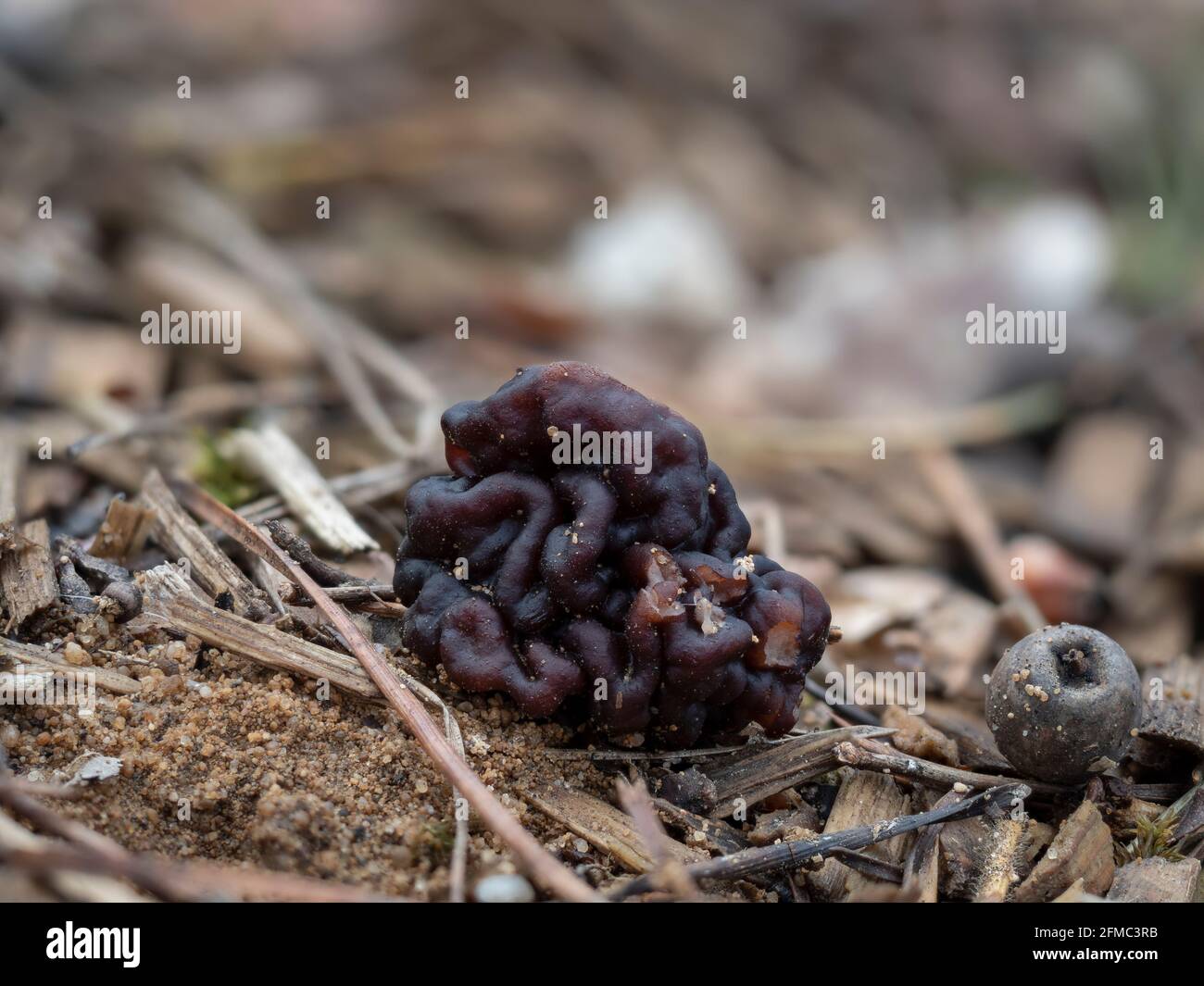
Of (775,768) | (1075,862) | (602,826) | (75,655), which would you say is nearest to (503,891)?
(602,826)

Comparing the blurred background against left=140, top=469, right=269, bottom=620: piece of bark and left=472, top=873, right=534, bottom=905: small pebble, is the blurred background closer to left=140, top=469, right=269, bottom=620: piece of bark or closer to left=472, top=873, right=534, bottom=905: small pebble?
left=140, top=469, right=269, bottom=620: piece of bark

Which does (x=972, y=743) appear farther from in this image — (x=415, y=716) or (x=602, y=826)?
(x=415, y=716)

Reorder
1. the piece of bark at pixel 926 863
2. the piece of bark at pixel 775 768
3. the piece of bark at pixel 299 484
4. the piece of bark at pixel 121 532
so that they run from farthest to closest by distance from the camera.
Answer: the piece of bark at pixel 299 484 < the piece of bark at pixel 121 532 < the piece of bark at pixel 775 768 < the piece of bark at pixel 926 863

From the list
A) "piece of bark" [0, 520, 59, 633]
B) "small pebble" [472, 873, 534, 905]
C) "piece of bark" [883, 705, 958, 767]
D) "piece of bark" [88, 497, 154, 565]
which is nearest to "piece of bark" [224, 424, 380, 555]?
"piece of bark" [88, 497, 154, 565]

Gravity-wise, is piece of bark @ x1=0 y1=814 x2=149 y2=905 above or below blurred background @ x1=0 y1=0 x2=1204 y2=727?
below

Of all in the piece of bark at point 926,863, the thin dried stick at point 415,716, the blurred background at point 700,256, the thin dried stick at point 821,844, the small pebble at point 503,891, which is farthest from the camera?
the blurred background at point 700,256

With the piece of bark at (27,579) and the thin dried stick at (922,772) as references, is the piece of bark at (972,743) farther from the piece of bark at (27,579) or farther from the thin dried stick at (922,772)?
the piece of bark at (27,579)

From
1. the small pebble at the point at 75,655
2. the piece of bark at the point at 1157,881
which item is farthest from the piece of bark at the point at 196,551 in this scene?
the piece of bark at the point at 1157,881
